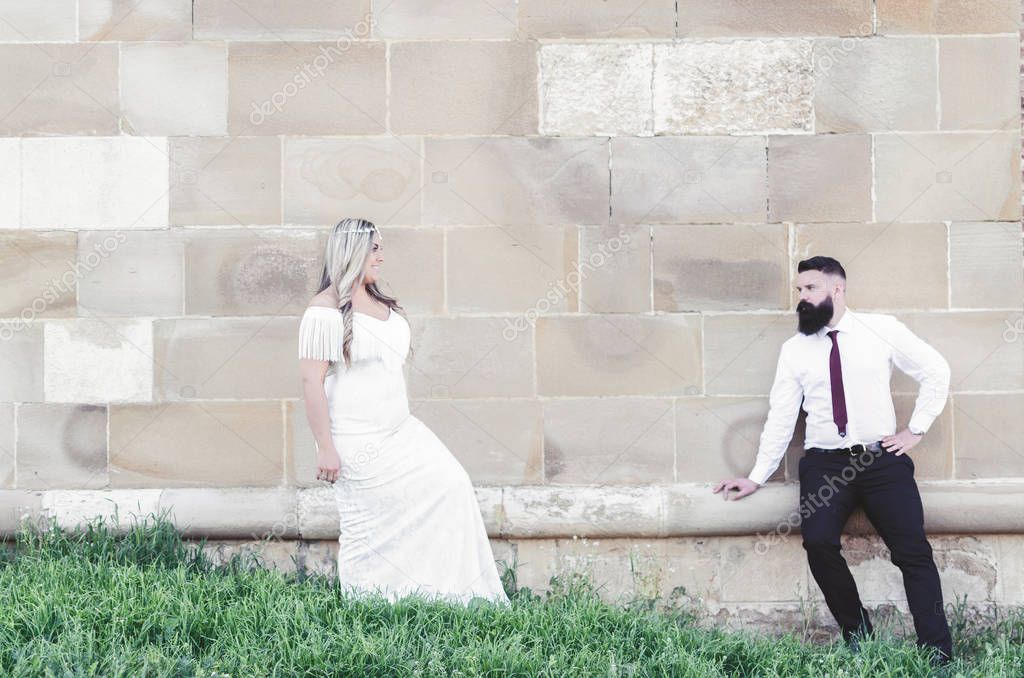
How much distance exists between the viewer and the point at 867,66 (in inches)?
203

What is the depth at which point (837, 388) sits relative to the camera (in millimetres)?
4629

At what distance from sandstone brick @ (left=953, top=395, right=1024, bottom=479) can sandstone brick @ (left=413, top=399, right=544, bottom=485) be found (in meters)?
2.17

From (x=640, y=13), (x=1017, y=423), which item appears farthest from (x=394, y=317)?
(x=1017, y=423)

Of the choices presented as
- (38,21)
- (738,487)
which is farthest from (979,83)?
(38,21)

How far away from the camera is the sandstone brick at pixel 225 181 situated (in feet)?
16.9

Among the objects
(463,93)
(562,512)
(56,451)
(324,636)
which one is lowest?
(324,636)

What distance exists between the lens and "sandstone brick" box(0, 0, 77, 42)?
16.9 feet

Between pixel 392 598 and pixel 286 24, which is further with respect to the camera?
pixel 286 24

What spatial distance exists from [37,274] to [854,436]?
164 inches

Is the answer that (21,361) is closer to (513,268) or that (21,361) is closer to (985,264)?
(513,268)

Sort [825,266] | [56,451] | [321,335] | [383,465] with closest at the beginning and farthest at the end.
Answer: [321,335] → [383,465] → [825,266] → [56,451]

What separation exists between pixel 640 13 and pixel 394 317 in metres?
2.13

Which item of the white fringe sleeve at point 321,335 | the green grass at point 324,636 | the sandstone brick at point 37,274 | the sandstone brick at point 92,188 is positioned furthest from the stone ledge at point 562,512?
the sandstone brick at point 92,188

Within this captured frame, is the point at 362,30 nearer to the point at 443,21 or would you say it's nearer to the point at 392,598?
the point at 443,21
